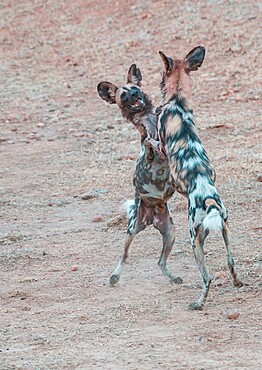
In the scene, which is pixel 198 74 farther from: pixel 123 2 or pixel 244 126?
pixel 123 2

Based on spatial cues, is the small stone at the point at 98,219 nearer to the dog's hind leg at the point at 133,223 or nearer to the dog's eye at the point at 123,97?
the dog's hind leg at the point at 133,223

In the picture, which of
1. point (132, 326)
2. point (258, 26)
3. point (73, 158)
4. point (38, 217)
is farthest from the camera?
point (258, 26)

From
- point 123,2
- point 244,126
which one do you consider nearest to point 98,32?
point 123,2

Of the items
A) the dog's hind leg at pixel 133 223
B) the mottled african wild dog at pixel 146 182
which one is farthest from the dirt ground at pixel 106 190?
the mottled african wild dog at pixel 146 182

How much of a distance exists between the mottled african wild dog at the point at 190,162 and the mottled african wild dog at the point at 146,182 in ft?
0.97

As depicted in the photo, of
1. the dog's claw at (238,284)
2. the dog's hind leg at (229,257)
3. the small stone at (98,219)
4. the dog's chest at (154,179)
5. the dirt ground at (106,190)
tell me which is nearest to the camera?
the dirt ground at (106,190)

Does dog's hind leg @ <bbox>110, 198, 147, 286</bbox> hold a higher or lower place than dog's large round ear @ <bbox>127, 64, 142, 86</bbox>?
lower

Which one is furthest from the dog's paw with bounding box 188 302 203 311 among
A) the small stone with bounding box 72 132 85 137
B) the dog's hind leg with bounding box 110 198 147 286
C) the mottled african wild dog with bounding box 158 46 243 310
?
the small stone with bounding box 72 132 85 137

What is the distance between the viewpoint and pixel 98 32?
16.3m

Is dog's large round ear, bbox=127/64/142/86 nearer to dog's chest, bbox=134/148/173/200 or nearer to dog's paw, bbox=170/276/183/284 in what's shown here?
dog's chest, bbox=134/148/173/200

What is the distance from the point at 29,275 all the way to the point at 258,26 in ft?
28.2

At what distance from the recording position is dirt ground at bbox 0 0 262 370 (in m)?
5.24

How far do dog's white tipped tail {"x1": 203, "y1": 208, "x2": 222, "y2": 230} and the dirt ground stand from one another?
1.61ft

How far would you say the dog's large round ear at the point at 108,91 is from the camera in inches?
257
